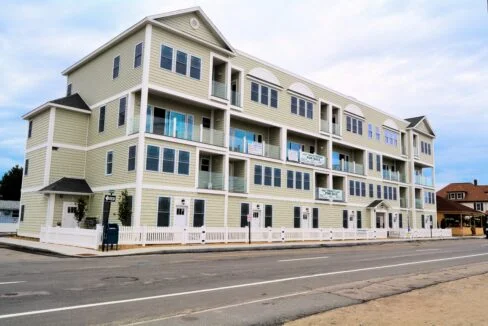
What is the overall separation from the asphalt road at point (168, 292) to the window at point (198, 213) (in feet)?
39.3

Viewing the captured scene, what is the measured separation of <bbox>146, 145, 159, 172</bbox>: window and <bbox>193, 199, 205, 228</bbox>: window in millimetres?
3617

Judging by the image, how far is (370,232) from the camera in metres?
39.7

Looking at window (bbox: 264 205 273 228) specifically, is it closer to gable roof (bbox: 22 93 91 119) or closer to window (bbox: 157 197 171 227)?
window (bbox: 157 197 171 227)

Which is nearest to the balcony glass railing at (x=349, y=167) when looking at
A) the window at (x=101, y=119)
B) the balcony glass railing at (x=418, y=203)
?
the balcony glass railing at (x=418, y=203)

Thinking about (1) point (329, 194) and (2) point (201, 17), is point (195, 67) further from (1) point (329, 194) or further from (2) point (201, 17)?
(1) point (329, 194)

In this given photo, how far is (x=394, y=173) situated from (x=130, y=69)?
111ft

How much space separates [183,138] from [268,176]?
29.7ft

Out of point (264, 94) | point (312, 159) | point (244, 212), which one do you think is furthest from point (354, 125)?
point (244, 212)

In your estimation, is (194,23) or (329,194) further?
(329,194)

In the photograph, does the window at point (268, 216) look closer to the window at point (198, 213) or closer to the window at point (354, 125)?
the window at point (198, 213)

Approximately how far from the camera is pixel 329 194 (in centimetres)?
3972

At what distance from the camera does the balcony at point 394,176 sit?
1933 inches

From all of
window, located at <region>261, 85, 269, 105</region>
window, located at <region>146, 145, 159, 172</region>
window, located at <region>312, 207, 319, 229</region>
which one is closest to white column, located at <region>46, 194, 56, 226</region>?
window, located at <region>146, 145, 159, 172</region>

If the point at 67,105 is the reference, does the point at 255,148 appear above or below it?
below
